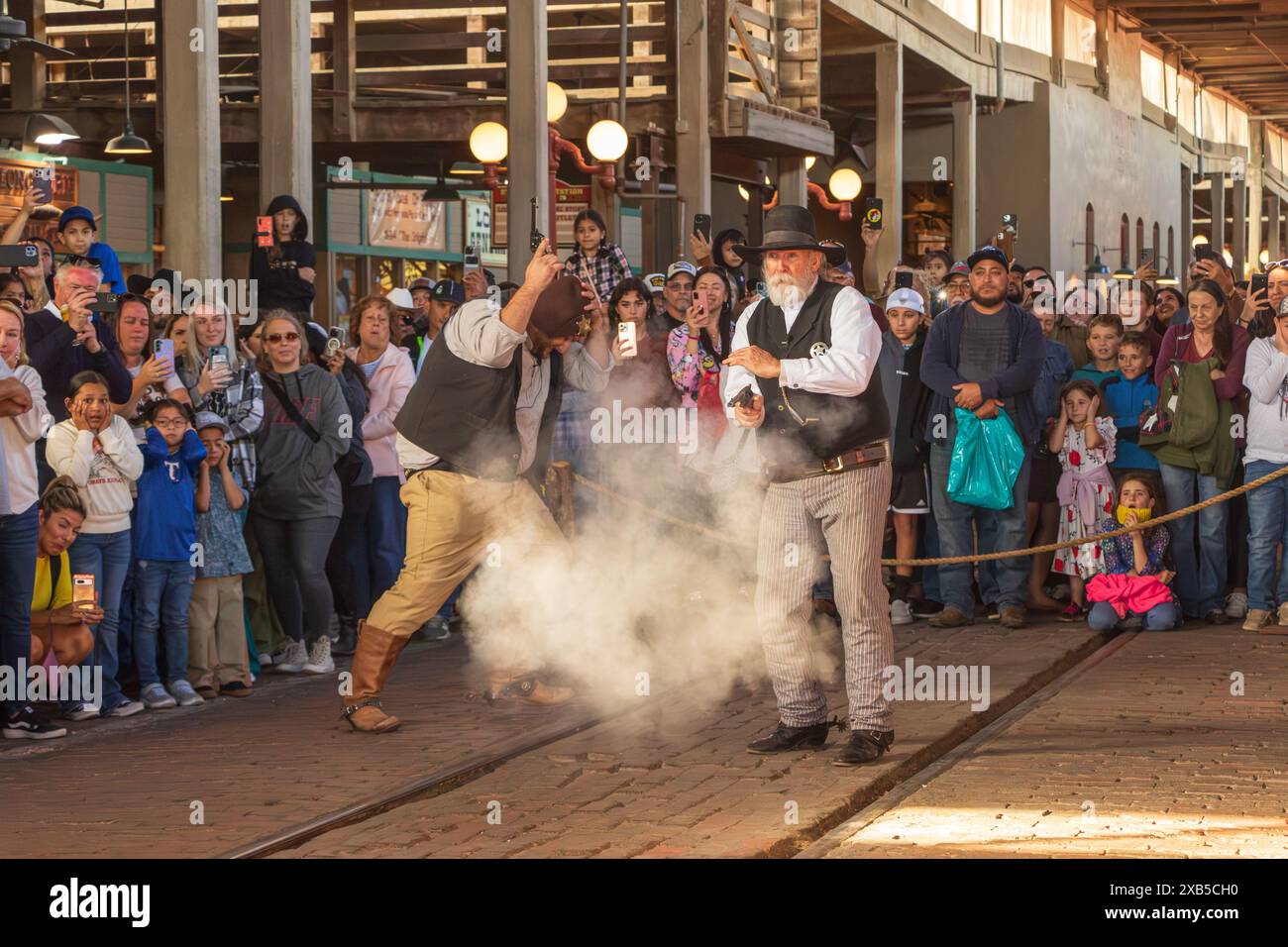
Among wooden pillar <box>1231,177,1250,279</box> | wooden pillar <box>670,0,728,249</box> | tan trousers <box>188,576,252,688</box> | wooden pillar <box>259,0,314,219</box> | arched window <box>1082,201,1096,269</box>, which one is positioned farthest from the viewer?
wooden pillar <box>1231,177,1250,279</box>

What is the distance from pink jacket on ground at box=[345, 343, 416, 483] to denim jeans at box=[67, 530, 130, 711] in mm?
2594

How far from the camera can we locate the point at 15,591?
30.5ft

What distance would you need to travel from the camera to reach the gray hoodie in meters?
11.1

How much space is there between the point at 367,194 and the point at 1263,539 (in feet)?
60.5

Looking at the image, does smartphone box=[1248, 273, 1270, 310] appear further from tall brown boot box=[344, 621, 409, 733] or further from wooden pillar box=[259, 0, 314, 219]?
wooden pillar box=[259, 0, 314, 219]

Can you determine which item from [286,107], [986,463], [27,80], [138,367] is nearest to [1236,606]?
[986,463]

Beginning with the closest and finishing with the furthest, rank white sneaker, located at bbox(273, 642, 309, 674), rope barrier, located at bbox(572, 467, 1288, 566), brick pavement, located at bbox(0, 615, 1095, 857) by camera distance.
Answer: brick pavement, located at bbox(0, 615, 1095, 857) < rope barrier, located at bbox(572, 467, 1288, 566) < white sneaker, located at bbox(273, 642, 309, 674)

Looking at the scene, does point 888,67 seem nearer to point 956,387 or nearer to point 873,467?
point 956,387

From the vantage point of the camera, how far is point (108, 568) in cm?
988

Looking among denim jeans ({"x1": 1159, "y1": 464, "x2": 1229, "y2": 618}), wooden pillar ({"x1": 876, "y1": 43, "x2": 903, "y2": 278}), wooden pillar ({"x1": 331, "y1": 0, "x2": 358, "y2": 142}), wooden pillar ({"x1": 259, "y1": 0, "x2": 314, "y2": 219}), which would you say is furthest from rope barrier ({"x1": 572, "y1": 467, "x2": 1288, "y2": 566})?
wooden pillar ({"x1": 876, "y1": 43, "x2": 903, "y2": 278})

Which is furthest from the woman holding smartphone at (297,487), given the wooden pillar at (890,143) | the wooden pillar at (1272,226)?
the wooden pillar at (1272,226)

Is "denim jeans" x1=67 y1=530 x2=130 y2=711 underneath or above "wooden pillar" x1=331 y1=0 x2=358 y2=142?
underneath
